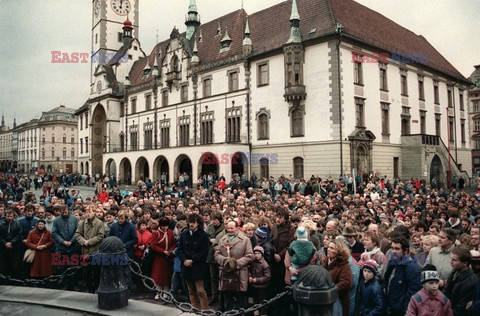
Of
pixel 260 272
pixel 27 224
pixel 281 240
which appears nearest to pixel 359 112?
pixel 281 240

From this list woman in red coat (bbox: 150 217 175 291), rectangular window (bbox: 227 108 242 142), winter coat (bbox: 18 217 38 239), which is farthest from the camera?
rectangular window (bbox: 227 108 242 142)

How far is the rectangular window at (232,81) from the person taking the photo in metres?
33.1

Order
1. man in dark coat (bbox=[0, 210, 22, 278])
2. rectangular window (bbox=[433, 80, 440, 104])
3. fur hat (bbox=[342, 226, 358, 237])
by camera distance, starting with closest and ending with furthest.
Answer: fur hat (bbox=[342, 226, 358, 237]), man in dark coat (bbox=[0, 210, 22, 278]), rectangular window (bbox=[433, 80, 440, 104])

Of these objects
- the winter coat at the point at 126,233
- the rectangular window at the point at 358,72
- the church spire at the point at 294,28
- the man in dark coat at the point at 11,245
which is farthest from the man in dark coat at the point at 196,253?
the rectangular window at the point at 358,72

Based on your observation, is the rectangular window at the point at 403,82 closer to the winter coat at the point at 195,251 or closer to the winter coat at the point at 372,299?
the winter coat at the point at 195,251

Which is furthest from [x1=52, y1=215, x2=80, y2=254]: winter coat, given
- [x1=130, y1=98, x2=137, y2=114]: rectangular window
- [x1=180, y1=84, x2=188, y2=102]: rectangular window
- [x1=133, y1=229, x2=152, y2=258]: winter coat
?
[x1=130, y1=98, x2=137, y2=114]: rectangular window

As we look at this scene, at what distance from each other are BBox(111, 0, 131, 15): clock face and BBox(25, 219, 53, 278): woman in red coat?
50.9m

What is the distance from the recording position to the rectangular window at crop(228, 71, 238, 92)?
33.1m

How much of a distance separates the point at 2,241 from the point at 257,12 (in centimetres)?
3137

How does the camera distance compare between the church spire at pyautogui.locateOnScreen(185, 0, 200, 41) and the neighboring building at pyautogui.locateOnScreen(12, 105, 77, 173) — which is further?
the neighboring building at pyautogui.locateOnScreen(12, 105, 77, 173)

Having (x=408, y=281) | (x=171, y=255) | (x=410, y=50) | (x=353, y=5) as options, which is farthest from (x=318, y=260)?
(x=410, y=50)

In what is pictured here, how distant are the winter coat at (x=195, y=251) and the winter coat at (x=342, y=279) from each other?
8.07ft

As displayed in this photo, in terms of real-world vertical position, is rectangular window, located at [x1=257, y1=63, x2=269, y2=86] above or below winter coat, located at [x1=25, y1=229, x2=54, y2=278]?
above

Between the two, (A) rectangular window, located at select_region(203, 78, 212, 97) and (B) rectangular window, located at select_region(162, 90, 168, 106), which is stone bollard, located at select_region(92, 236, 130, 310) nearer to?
(A) rectangular window, located at select_region(203, 78, 212, 97)
